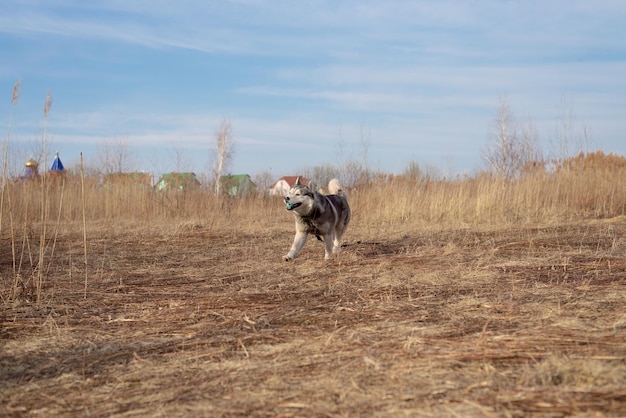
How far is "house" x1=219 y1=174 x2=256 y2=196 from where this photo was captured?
55.8ft

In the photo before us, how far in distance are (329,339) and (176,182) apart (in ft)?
42.9

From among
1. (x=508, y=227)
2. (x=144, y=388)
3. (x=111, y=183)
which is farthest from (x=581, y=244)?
(x=111, y=183)

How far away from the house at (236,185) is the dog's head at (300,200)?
29.3 feet

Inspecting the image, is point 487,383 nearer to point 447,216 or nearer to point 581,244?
point 581,244

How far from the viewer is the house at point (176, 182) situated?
16016 mm

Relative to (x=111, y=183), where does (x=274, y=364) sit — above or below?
below

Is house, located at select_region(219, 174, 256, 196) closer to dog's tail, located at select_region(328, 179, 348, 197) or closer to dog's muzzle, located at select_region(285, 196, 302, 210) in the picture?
dog's tail, located at select_region(328, 179, 348, 197)

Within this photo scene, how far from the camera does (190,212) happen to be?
50.0ft

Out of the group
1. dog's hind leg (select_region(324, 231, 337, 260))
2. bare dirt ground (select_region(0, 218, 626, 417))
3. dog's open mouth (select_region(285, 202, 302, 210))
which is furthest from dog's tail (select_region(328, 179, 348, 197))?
bare dirt ground (select_region(0, 218, 626, 417))

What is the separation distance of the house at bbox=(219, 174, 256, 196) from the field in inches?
334

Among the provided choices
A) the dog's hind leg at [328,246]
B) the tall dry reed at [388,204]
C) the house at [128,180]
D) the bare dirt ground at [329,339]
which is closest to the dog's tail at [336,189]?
the tall dry reed at [388,204]

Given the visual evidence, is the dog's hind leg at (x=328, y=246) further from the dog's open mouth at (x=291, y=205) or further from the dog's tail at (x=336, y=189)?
the dog's tail at (x=336, y=189)

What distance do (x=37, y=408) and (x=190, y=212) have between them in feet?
41.1

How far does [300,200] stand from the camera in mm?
7840
